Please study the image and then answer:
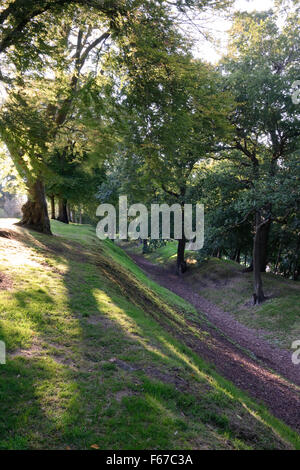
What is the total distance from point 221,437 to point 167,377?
1418 mm

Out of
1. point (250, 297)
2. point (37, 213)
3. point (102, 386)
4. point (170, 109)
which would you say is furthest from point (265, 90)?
point (102, 386)

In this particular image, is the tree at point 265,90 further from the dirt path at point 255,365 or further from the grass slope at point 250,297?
the dirt path at point 255,365

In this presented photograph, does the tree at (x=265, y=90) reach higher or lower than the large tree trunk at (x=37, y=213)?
higher

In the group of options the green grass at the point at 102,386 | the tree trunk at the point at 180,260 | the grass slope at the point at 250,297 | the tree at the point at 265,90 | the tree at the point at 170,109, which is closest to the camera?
the green grass at the point at 102,386

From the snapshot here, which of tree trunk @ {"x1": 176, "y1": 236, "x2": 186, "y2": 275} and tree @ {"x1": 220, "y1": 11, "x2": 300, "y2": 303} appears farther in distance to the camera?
tree trunk @ {"x1": 176, "y1": 236, "x2": 186, "y2": 275}

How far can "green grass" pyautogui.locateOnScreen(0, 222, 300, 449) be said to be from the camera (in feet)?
13.4

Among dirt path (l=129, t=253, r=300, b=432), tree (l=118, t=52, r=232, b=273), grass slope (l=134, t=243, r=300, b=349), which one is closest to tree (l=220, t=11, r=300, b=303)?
grass slope (l=134, t=243, r=300, b=349)

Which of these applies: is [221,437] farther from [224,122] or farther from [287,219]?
[287,219]

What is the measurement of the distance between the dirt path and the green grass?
1.55m

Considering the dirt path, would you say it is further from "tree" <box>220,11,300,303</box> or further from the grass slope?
"tree" <box>220,11,300,303</box>

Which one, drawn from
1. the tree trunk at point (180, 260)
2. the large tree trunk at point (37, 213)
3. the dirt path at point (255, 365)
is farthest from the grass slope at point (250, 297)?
the large tree trunk at point (37, 213)

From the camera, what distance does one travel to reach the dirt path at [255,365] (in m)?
8.28

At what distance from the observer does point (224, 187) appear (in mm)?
19781

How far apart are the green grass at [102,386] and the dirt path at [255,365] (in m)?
1.55
